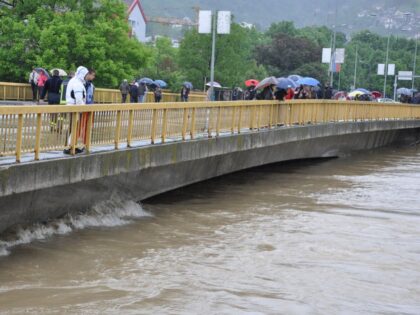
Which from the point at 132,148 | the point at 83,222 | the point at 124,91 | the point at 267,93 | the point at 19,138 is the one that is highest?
the point at 267,93

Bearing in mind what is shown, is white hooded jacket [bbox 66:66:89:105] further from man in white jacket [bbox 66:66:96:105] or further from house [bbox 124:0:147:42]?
Answer: house [bbox 124:0:147:42]

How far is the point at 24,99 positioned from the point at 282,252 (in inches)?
933

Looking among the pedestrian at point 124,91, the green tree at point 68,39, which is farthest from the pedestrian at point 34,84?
the green tree at point 68,39

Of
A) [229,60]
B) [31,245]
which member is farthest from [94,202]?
[229,60]

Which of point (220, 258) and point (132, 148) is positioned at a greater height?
point (132, 148)

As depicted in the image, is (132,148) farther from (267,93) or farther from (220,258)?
(267,93)

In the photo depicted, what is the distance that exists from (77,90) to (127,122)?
121cm

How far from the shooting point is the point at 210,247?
13750mm

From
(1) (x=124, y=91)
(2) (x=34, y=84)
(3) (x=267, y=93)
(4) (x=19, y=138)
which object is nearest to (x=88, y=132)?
(4) (x=19, y=138)

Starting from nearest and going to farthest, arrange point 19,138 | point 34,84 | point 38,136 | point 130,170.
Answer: point 19,138 < point 38,136 < point 130,170 < point 34,84

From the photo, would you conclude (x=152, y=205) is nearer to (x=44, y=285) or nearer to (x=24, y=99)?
(x=44, y=285)

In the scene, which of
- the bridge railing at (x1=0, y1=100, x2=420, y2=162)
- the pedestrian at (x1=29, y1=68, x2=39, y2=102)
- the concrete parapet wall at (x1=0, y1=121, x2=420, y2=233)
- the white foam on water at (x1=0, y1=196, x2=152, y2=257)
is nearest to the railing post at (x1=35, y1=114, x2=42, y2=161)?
the bridge railing at (x1=0, y1=100, x2=420, y2=162)

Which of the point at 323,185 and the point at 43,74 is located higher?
the point at 43,74

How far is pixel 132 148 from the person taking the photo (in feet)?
50.4
